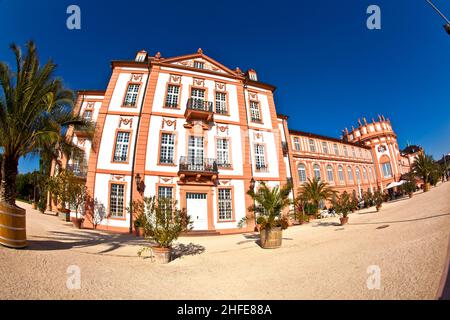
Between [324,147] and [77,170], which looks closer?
[77,170]

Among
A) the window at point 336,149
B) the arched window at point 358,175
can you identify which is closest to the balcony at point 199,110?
the window at point 336,149

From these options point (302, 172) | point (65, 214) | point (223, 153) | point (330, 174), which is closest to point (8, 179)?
point (65, 214)

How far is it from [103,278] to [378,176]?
45.1m

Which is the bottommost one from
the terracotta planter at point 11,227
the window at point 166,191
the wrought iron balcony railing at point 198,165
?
the terracotta planter at point 11,227

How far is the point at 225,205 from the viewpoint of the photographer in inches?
596

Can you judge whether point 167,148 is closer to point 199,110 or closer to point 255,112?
point 199,110

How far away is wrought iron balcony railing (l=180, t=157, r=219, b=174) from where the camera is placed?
14532 mm

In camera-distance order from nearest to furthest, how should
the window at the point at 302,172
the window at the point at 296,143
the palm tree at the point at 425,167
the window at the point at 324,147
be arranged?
the palm tree at the point at 425,167, the window at the point at 302,172, the window at the point at 296,143, the window at the point at 324,147

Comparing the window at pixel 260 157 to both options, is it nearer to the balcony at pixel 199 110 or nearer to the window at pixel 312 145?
the balcony at pixel 199 110

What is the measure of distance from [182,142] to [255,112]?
7.75m

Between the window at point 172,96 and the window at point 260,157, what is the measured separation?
306 inches

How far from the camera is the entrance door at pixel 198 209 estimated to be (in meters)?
14.3

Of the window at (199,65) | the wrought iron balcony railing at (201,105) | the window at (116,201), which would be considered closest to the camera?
the window at (116,201)
